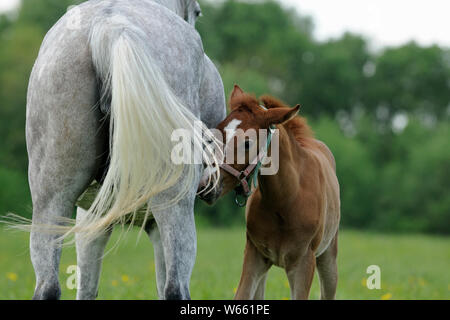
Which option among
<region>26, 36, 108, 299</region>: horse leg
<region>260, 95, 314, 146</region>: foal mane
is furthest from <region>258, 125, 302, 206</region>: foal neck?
<region>26, 36, 108, 299</region>: horse leg

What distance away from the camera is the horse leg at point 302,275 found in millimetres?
3707

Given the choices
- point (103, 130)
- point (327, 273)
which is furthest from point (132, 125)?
point (327, 273)

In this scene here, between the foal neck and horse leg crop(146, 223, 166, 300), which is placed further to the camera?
the foal neck

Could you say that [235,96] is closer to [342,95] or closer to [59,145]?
[59,145]

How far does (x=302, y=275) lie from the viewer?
12.2 ft

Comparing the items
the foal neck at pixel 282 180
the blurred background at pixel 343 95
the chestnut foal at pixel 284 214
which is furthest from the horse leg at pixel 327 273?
the blurred background at pixel 343 95

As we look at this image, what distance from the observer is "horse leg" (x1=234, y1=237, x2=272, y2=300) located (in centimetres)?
380

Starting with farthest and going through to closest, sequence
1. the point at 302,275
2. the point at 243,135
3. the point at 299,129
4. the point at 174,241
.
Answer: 1. the point at 299,129
2. the point at 302,275
3. the point at 243,135
4. the point at 174,241

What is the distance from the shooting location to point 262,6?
→ 40938 mm

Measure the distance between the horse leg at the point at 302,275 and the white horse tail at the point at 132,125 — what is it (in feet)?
4.87

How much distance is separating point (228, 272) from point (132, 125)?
20.8ft

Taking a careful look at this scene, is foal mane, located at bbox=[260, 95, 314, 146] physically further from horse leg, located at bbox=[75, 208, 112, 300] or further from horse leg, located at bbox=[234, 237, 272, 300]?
horse leg, located at bbox=[75, 208, 112, 300]

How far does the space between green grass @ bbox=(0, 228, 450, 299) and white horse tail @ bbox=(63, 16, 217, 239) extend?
25cm
